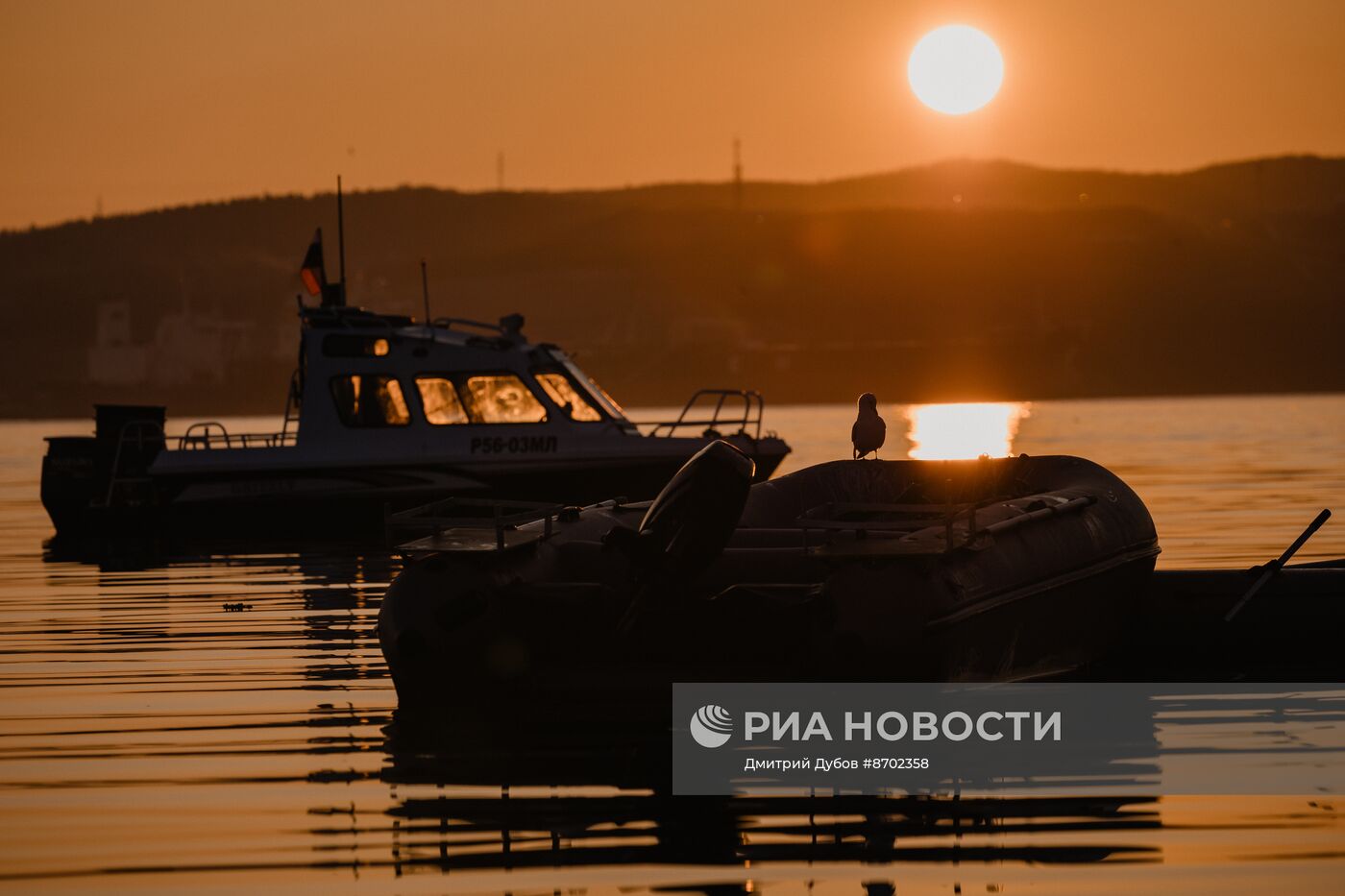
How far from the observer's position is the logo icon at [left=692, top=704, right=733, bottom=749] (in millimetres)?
11219

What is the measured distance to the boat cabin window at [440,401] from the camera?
26984mm

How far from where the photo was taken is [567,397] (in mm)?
27359

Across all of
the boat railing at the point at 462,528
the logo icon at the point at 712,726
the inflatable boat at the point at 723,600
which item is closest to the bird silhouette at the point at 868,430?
the inflatable boat at the point at 723,600

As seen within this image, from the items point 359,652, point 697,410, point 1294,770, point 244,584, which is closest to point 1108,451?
point 244,584

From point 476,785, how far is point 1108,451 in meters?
51.2

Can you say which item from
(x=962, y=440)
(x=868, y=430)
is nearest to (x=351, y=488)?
(x=868, y=430)

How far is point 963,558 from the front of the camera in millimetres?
11930

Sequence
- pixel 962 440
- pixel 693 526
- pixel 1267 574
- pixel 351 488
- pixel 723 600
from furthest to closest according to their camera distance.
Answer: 1. pixel 962 440
2. pixel 351 488
3. pixel 1267 574
4. pixel 723 600
5. pixel 693 526

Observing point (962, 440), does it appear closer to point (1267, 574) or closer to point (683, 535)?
point (1267, 574)

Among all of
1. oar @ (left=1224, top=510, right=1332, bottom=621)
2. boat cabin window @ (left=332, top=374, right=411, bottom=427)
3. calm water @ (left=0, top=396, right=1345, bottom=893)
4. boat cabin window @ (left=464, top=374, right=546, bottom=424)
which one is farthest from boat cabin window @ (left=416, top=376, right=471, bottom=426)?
oar @ (left=1224, top=510, right=1332, bottom=621)

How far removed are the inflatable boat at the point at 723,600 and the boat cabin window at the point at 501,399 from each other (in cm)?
1369

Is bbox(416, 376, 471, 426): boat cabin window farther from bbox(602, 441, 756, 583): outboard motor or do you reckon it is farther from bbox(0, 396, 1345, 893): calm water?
bbox(602, 441, 756, 583): outboard motor

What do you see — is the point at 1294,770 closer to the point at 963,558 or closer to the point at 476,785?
the point at 963,558

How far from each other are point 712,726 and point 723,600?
0.78 m
